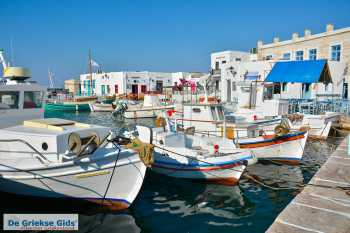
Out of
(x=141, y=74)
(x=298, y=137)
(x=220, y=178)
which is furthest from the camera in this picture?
(x=141, y=74)

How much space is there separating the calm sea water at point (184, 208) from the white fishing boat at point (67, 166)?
1.54 feet

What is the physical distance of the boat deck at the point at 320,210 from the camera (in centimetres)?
476

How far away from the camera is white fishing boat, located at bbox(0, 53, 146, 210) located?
7.18 m

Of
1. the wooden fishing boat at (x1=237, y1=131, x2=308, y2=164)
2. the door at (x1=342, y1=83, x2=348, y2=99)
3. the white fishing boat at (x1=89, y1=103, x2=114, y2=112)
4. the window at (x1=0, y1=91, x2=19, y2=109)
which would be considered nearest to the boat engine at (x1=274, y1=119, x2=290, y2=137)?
the wooden fishing boat at (x1=237, y1=131, x2=308, y2=164)

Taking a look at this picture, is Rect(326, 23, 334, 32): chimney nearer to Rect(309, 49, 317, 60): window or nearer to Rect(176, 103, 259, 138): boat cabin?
Rect(309, 49, 317, 60): window

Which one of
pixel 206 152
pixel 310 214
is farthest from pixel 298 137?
pixel 310 214

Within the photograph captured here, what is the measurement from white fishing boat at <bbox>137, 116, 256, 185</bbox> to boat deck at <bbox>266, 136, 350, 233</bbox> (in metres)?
3.26

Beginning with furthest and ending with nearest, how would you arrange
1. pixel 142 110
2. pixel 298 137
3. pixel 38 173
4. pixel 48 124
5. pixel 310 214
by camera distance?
pixel 142 110 → pixel 298 137 → pixel 48 124 → pixel 38 173 → pixel 310 214

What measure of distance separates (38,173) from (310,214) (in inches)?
249

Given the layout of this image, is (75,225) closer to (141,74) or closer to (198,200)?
(198,200)

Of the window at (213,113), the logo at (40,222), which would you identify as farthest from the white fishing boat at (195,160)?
the logo at (40,222)

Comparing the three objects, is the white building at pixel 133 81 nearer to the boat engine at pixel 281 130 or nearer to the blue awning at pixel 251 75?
the blue awning at pixel 251 75

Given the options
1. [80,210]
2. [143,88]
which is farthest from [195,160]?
[143,88]

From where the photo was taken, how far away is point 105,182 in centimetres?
759
